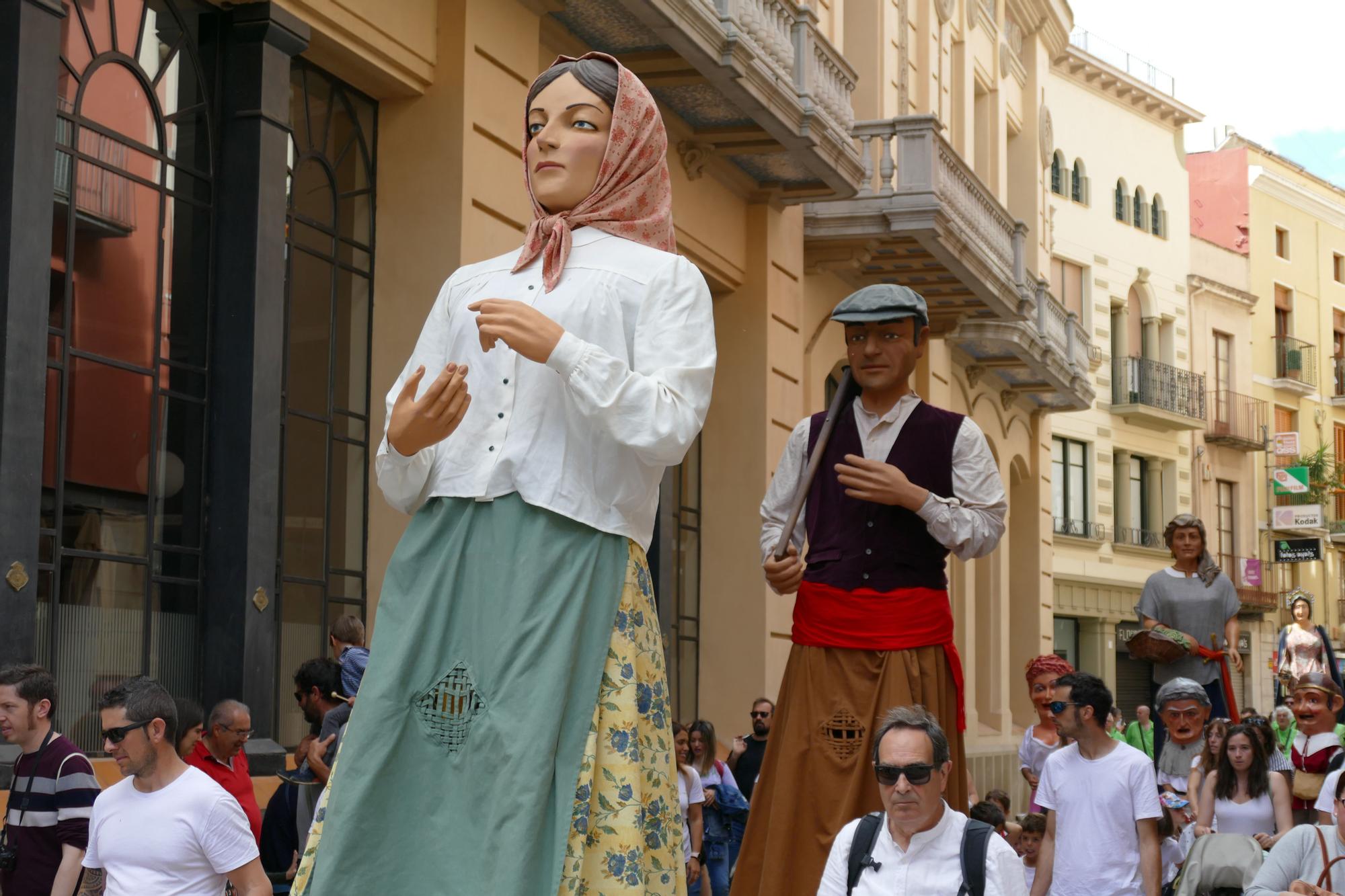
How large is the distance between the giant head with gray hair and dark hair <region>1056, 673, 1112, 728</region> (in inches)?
52.1

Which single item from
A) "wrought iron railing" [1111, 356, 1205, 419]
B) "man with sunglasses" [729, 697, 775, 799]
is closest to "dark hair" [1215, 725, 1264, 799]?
"man with sunglasses" [729, 697, 775, 799]

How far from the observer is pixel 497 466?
3492mm

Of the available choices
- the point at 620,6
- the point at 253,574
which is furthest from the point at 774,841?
the point at 620,6

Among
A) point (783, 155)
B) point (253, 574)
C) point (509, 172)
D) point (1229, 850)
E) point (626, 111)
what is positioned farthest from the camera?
point (783, 155)

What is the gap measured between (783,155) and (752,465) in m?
2.42

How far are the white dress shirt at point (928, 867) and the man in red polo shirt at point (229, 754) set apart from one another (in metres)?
3.09

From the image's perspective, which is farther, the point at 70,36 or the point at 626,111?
the point at 70,36

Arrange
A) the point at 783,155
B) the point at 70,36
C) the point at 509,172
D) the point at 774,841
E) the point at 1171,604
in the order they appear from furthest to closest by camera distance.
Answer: the point at 783,155 → the point at 509,172 → the point at 1171,604 → the point at 70,36 → the point at 774,841

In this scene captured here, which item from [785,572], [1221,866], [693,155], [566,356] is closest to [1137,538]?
[693,155]

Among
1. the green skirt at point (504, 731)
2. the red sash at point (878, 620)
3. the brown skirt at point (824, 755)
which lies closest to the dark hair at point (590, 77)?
the green skirt at point (504, 731)

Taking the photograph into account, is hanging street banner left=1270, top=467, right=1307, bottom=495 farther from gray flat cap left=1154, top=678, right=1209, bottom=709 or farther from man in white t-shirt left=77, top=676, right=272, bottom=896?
man in white t-shirt left=77, top=676, right=272, bottom=896

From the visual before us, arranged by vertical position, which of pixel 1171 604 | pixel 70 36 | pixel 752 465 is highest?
pixel 70 36

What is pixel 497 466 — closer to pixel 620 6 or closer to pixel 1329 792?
pixel 1329 792

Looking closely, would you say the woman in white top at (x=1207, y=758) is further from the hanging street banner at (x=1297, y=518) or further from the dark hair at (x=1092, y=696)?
the hanging street banner at (x=1297, y=518)
